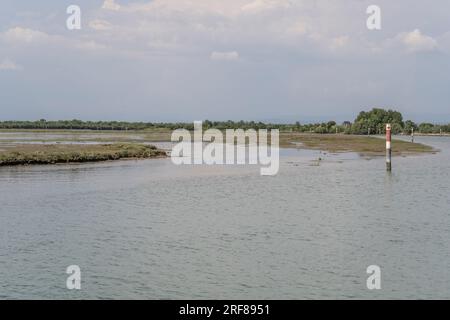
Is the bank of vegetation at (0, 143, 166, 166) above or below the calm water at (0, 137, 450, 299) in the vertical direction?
above

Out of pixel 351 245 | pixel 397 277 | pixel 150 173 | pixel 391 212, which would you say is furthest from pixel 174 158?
pixel 397 277

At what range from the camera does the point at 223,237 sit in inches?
880

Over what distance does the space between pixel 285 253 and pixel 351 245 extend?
2.72 m

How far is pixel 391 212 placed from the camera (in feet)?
91.4

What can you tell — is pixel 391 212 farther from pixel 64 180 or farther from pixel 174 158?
pixel 174 158

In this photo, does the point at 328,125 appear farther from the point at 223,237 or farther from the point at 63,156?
the point at 223,237

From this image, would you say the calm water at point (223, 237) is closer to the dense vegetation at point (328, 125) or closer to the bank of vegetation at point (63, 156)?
the bank of vegetation at point (63, 156)

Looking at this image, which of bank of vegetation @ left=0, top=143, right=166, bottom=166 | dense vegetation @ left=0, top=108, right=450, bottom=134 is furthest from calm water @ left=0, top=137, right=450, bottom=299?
dense vegetation @ left=0, top=108, right=450, bottom=134

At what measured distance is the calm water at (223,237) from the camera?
1664cm

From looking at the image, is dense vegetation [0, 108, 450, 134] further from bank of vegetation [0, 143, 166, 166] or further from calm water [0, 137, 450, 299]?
calm water [0, 137, 450, 299]

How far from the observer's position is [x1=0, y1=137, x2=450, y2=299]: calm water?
54.6 feet

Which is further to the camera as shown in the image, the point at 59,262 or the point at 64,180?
the point at 64,180

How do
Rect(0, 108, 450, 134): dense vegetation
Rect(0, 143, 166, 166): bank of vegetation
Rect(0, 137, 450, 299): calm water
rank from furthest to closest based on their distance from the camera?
1. Rect(0, 108, 450, 134): dense vegetation
2. Rect(0, 143, 166, 166): bank of vegetation
3. Rect(0, 137, 450, 299): calm water

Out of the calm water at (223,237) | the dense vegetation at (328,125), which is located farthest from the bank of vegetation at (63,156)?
the dense vegetation at (328,125)
